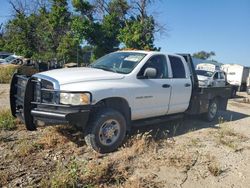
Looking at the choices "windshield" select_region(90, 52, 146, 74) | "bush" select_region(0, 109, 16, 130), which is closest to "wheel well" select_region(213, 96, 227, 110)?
"windshield" select_region(90, 52, 146, 74)

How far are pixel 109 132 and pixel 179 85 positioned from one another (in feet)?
7.78

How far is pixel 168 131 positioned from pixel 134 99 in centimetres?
163

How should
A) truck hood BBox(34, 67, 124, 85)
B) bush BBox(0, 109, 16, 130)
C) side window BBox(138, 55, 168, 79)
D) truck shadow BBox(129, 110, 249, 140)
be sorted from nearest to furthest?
truck hood BBox(34, 67, 124, 85) < side window BBox(138, 55, 168, 79) < bush BBox(0, 109, 16, 130) < truck shadow BBox(129, 110, 249, 140)

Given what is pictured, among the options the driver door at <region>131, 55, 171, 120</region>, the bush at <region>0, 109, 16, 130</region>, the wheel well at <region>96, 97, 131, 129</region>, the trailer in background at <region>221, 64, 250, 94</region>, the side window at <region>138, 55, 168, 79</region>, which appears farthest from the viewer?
the trailer in background at <region>221, 64, 250, 94</region>

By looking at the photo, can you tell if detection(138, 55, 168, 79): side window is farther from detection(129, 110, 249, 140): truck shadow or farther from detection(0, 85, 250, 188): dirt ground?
detection(0, 85, 250, 188): dirt ground

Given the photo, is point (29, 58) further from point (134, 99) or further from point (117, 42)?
point (134, 99)

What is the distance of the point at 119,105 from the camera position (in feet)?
18.9

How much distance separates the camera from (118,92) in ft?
18.0

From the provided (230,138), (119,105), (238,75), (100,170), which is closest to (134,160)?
(100,170)

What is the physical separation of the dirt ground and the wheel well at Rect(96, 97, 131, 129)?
1.76ft

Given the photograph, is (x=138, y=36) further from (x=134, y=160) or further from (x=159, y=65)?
(x=134, y=160)

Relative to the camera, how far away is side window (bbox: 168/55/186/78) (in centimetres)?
702

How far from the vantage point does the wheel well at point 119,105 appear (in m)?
5.49

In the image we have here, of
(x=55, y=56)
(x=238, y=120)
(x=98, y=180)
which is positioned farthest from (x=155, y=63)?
(x=55, y=56)
